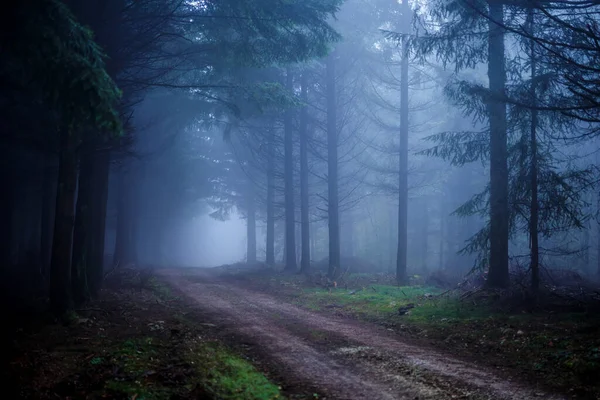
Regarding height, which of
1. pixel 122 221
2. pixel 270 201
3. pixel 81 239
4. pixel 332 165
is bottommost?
pixel 81 239

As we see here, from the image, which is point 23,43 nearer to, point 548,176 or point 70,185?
point 70,185

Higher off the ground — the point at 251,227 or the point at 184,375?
the point at 251,227

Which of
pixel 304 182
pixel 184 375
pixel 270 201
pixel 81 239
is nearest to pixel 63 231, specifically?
pixel 81 239

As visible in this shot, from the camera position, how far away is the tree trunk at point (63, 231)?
32.7 feet

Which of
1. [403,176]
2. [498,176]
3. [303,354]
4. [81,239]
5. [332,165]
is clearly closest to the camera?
[303,354]

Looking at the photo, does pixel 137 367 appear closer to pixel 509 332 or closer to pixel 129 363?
pixel 129 363

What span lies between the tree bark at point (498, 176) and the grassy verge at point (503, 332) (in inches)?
50.1

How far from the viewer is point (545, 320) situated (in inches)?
366

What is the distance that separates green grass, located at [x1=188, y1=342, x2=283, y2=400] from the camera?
609cm

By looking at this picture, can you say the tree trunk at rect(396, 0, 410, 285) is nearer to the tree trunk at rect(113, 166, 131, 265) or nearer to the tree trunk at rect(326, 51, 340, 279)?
the tree trunk at rect(326, 51, 340, 279)

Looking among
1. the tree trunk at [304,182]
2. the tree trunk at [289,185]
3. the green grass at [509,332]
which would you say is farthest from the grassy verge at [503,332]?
the tree trunk at [289,185]

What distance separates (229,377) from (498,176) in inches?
381

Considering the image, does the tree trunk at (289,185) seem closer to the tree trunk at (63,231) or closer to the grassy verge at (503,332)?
the grassy verge at (503,332)

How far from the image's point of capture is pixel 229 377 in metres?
Answer: 6.78
